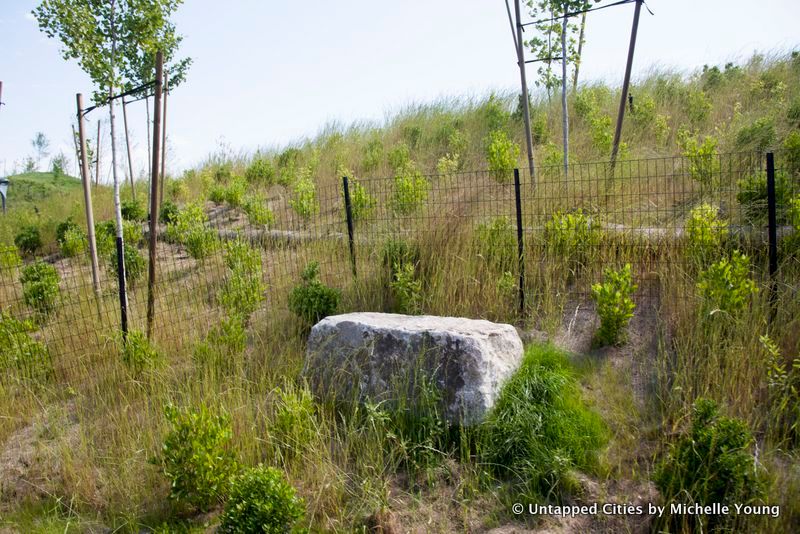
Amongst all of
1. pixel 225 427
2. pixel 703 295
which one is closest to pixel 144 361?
pixel 225 427

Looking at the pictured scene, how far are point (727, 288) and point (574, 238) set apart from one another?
143 cm

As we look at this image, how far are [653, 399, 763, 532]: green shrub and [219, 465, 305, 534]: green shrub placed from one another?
198 centimetres

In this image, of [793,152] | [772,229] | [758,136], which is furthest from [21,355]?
[758,136]

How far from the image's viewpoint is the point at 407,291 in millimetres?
5543

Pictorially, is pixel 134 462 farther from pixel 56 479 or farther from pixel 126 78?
pixel 126 78

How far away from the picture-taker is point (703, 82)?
12.3 meters

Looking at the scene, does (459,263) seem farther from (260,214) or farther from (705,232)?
(260,214)

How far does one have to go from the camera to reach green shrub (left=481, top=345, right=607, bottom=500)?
11.7 feet

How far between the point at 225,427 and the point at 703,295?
348 centimetres

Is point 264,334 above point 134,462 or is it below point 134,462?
above

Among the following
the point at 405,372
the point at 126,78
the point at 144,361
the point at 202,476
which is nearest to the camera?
the point at 202,476

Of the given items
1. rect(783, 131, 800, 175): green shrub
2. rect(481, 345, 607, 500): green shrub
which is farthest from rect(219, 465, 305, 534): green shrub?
rect(783, 131, 800, 175): green shrub

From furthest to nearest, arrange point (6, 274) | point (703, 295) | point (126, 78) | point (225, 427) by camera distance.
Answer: point (126, 78) → point (6, 274) → point (703, 295) → point (225, 427)

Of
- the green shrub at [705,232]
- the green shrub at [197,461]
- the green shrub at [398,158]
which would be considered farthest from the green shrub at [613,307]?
the green shrub at [398,158]
